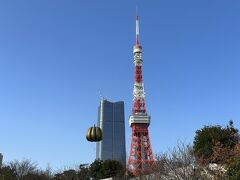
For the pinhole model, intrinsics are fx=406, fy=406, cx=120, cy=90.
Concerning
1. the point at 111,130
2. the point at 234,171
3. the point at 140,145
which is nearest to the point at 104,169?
the point at 140,145

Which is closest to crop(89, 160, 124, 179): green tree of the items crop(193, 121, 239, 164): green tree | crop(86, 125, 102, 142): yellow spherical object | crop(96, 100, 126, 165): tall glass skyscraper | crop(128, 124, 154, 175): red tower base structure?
crop(128, 124, 154, 175): red tower base structure

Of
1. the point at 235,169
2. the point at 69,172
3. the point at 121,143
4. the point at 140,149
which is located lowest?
the point at 235,169

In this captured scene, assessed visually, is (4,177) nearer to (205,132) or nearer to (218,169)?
(205,132)

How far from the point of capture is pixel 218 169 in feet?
68.6

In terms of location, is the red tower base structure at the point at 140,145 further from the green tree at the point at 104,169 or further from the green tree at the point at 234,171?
the green tree at the point at 234,171

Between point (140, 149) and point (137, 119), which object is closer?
point (140, 149)

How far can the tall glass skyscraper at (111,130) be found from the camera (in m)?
166

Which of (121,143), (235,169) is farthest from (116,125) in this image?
(235,169)

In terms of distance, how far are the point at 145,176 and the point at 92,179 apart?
701 inches

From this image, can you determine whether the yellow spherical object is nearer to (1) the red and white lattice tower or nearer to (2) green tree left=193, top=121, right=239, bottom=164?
(2) green tree left=193, top=121, right=239, bottom=164

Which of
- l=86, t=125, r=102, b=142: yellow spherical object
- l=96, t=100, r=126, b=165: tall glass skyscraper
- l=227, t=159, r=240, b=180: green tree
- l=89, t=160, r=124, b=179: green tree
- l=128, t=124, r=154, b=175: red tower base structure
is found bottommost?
l=227, t=159, r=240, b=180: green tree

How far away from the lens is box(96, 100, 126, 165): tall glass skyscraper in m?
166

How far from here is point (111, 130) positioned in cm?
17675

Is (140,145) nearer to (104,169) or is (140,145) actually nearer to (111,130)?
(104,169)
